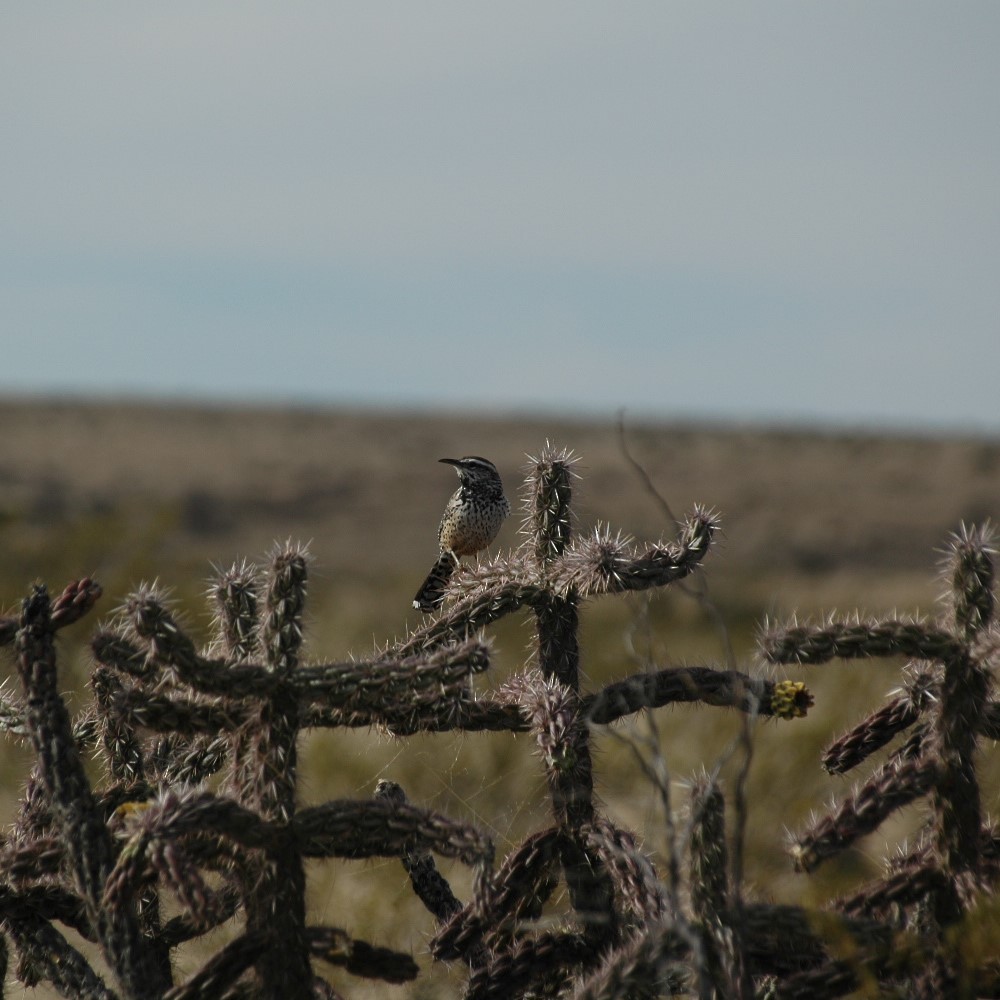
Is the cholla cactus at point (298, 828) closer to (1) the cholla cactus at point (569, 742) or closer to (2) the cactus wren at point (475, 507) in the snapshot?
(1) the cholla cactus at point (569, 742)

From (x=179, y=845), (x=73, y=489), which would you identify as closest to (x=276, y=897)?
(x=179, y=845)

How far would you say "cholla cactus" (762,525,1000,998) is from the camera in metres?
3.14

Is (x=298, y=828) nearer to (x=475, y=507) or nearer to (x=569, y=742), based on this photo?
(x=569, y=742)

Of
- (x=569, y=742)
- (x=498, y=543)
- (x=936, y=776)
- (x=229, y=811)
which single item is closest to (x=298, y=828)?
(x=229, y=811)

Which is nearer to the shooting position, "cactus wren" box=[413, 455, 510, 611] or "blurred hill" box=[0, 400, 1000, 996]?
"cactus wren" box=[413, 455, 510, 611]

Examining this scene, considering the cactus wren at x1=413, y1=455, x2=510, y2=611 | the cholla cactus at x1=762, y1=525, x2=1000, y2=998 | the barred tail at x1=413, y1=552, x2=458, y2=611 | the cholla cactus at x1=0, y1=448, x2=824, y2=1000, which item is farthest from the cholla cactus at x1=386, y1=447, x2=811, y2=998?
the cactus wren at x1=413, y1=455, x2=510, y2=611

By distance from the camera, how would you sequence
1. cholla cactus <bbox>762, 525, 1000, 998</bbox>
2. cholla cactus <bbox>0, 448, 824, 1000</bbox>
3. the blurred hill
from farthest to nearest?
the blurred hill → cholla cactus <bbox>762, 525, 1000, 998</bbox> → cholla cactus <bbox>0, 448, 824, 1000</bbox>

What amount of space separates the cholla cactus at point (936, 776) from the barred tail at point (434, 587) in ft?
7.25

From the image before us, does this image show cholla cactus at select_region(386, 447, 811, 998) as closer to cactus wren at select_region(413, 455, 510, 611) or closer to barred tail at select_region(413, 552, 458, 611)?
barred tail at select_region(413, 552, 458, 611)

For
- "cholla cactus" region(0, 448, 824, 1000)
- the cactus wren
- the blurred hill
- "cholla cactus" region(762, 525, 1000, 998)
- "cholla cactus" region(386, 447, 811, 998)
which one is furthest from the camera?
the blurred hill

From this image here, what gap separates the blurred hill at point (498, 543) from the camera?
7578 millimetres

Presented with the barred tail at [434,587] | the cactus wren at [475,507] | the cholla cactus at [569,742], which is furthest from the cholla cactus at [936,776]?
the cactus wren at [475,507]

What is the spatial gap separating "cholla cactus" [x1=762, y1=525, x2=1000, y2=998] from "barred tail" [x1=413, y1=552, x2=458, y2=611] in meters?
2.21

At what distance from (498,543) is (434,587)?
26275mm
